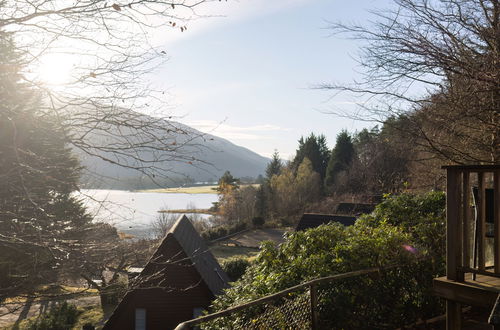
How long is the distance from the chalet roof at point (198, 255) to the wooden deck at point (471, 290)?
9568 mm

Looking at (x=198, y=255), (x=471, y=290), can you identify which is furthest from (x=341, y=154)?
(x=471, y=290)

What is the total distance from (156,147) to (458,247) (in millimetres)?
3619

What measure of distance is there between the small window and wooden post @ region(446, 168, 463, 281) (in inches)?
471

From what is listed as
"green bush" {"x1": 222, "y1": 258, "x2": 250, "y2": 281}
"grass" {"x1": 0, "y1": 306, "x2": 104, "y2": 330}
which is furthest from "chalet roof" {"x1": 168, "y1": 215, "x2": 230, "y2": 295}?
"green bush" {"x1": 222, "y1": 258, "x2": 250, "y2": 281}

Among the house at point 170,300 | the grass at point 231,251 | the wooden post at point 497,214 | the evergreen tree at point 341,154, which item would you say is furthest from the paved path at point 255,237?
the wooden post at point 497,214

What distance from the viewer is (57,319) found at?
65.8 feet

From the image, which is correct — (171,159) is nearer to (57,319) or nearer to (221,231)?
(57,319)

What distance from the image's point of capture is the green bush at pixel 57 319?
19266 millimetres

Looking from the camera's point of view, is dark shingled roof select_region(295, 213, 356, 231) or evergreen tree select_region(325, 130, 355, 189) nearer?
dark shingled roof select_region(295, 213, 356, 231)

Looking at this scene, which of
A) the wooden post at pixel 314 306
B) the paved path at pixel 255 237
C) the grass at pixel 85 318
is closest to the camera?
the wooden post at pixel 314 306

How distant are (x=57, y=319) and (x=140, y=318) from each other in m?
8.11

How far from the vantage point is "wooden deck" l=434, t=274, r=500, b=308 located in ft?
13.5

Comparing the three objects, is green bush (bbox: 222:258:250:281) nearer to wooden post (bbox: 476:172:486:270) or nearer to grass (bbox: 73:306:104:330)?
grass (bbox: 73:306:104:330)

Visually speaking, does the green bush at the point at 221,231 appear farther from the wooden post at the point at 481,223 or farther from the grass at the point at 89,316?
the wooden post at the point at 481,223
